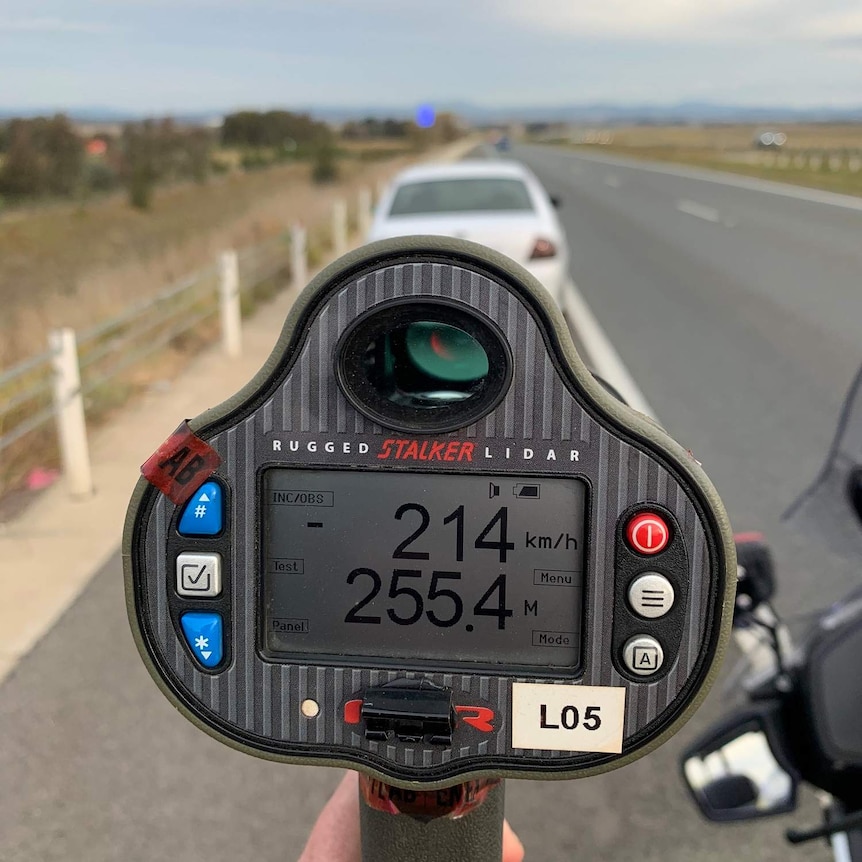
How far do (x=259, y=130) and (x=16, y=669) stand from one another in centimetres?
799

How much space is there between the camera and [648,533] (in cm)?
91

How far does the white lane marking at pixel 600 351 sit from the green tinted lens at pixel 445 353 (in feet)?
17.6

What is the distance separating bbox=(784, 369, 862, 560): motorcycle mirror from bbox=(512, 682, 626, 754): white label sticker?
134cm

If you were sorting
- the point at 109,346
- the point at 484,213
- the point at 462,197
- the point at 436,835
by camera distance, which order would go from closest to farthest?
the point at 436,835
the point at 109,346
the point at 484,213
the point at 462,197

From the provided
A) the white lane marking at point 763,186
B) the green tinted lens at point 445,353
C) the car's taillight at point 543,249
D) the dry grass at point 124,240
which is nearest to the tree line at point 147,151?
the dry grass at point 124,240

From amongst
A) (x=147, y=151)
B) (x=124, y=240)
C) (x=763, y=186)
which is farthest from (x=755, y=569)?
(x=763, y=186)

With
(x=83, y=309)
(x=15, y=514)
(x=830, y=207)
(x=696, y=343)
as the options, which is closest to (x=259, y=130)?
(x=83, y=309)

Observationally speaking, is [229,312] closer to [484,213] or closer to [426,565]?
[484,213]

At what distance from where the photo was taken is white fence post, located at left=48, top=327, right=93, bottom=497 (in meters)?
5.46

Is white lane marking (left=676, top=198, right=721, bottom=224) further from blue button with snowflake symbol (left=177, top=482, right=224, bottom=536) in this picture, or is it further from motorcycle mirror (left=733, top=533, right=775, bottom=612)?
blue button with snowflake symbol (left=177, top=482, right=224, bottom=536)

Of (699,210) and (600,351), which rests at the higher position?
(699,210)

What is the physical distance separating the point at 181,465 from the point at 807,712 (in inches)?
56.6

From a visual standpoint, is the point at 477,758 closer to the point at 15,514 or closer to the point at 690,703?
the point at 690,703

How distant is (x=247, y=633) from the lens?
3.15 feet
